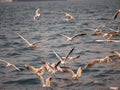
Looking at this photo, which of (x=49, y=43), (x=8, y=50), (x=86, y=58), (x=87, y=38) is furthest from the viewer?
(x=87, y=38)

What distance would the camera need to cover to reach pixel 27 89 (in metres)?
20.7

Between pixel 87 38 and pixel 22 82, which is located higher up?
pixel 22 82

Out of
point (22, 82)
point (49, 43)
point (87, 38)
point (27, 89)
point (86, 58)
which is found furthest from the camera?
point (87, 38)

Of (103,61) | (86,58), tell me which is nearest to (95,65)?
(103,61)

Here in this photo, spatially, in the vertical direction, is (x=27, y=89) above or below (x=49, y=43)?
above

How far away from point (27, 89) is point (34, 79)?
1948mm

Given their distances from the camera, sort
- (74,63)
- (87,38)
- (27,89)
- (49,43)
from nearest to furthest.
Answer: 1. (27,89)
2. (74,63)
3. (49,43)
4. (87,38)

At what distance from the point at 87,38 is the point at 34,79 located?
2102 cm

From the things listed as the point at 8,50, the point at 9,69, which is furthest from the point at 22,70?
the point at 8,50

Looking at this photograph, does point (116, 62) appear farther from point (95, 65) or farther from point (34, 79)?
point (34, 79)

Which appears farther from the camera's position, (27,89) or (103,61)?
(103,61)

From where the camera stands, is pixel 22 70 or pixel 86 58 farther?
pixel 86 58

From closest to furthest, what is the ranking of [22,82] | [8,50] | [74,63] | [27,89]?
[27,89] < [22,82] < [74,63] < [8,50]

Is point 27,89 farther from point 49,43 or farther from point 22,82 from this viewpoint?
point 49,43
